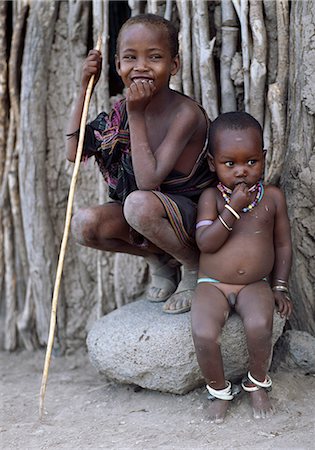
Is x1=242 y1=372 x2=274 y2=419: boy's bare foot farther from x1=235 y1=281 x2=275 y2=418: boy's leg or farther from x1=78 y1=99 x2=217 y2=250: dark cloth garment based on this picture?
x1=78 y1=99 x2=217 y2=250: dark cloth garment

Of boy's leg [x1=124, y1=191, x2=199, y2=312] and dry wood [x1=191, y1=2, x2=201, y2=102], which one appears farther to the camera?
dry wood [x1=191, y1=2, x2=201, y2=102]

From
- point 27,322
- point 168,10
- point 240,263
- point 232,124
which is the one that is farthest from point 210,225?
point 27,322

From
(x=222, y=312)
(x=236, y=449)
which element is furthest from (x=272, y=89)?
(x=236, y=449)

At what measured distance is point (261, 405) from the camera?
2604 mm

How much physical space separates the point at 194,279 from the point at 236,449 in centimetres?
87

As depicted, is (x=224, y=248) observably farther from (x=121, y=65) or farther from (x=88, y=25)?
(x=88, y=25)

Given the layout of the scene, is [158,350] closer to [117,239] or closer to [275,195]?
Answer: [117,239]

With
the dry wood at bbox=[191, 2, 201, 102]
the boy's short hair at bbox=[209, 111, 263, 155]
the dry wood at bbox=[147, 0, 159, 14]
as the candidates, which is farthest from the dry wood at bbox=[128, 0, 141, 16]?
the boy's short hair at bbox=[209, 111, 263, 155]

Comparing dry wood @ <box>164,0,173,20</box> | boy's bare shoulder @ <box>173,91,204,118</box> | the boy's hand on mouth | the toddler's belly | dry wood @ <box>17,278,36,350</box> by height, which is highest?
dry wood @ <box>164,0,173,20</box>

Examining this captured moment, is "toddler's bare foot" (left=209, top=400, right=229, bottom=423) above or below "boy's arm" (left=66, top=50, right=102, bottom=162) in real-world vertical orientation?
below

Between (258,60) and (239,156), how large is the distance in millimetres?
712

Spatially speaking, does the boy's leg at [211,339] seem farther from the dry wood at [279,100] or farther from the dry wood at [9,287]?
the dry wood at [9,287]

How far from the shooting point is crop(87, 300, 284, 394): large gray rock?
2779 millimetres

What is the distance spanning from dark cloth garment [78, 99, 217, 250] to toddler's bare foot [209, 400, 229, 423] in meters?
0.66
